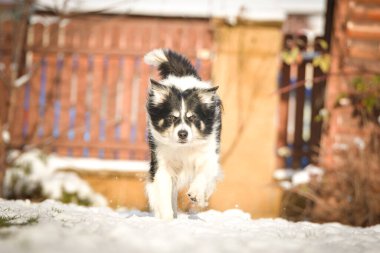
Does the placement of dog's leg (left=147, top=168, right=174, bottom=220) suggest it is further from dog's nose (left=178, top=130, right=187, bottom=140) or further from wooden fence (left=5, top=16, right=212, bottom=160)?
wooden fence (left=5, top=16, right=212, bottom=160)

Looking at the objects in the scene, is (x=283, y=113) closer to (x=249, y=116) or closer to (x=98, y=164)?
(x=249, y=116)

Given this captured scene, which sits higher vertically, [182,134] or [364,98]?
[364,98]

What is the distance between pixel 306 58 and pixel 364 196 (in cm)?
310

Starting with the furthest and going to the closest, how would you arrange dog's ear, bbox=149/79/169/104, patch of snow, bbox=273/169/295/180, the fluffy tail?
patch of snow, bbox=273/169/295/180 → the fluffy tail → dog's ear, bbox=149/79/169/104

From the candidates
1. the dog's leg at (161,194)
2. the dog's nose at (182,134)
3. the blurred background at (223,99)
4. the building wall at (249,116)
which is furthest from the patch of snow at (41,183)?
the dog's nose at (182,134)

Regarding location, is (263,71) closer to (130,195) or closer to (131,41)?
(131,41)

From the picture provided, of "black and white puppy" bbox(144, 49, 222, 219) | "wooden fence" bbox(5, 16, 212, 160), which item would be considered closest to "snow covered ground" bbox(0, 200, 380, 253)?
"black and white puppy" bbox(144, 49, 222, 219)

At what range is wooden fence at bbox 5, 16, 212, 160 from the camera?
9.59 metres

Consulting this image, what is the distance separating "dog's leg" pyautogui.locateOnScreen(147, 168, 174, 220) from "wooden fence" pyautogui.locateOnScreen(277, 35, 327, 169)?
469 cm

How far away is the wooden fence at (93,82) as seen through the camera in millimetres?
9586

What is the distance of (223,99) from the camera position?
29.6 ft

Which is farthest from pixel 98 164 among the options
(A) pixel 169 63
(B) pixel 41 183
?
(A) pixel 169 63

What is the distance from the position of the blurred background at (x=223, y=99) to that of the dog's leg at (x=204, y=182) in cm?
213

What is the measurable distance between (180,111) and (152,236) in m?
1.73
